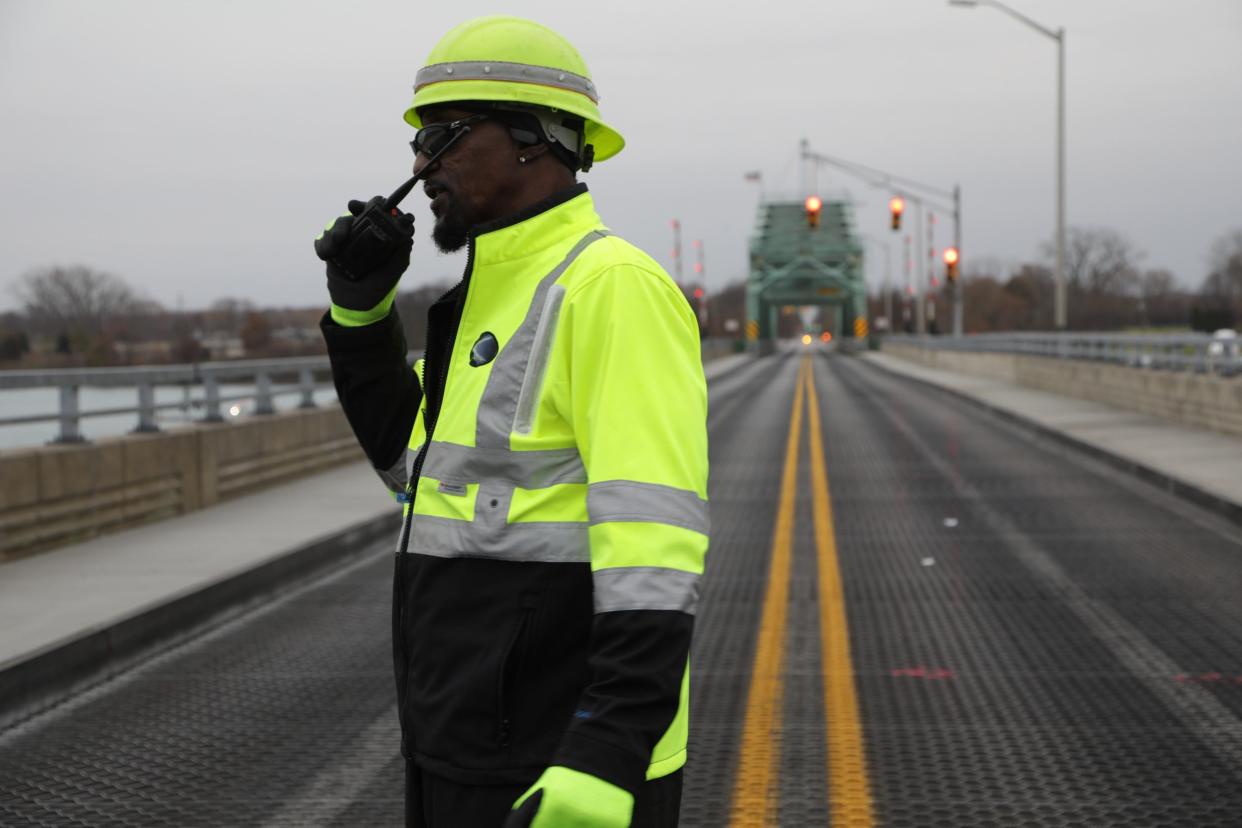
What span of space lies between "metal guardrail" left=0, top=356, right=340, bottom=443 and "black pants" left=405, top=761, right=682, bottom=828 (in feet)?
28.4

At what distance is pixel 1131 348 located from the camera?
99.0 ft

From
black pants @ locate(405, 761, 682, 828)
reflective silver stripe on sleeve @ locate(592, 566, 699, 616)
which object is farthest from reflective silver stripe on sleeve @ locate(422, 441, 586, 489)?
black pants @ locate(405, 761, 682, 828)

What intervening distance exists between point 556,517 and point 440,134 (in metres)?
0.71

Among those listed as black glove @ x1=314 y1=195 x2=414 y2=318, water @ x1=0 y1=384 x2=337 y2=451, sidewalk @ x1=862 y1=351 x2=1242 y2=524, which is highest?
black glove @ x1=314 y1=195 x2=414 y2=318

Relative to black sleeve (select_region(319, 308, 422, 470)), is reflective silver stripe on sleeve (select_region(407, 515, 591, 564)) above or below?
below

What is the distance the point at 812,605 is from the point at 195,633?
380cm

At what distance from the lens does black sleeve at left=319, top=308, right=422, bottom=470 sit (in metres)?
2.96

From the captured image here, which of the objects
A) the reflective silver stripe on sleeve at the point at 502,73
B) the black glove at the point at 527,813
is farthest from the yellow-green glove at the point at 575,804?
the reflective silver stripe on sleeve at the point at 502,73

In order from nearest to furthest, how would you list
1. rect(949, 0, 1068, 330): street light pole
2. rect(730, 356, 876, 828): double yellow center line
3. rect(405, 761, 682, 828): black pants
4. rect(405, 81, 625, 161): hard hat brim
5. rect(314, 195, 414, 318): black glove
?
1. rect(405, 761, 682, 828): black pants
2. rect(405, 81, 625, 161): hard hat brim
3. rect(314, 195, 414, 318): black glove
4. rect(730, 356, 876, 828): double yellow center line
5. rect(949, 0, 1068, 330): street light pole

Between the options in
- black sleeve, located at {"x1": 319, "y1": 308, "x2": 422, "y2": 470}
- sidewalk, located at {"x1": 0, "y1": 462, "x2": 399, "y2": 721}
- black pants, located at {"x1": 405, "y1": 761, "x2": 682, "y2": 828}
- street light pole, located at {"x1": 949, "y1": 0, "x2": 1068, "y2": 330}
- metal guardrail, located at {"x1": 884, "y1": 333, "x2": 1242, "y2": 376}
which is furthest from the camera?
street light pole, located at {"x1": 949, "y1": 0, "x2": 1068, "y2": 330}

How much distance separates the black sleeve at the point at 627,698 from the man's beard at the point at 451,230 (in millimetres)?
822

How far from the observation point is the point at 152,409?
12.9 meters

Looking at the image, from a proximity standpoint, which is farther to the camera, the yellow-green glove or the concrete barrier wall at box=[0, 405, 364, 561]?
the concrete barrier wall at box=[0, 405, 364, 561]

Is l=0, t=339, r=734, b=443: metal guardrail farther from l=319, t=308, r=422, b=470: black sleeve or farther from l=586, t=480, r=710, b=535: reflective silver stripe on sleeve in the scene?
l=586, t=480, r=710, b=535: reflective silver stripe on sleeve
